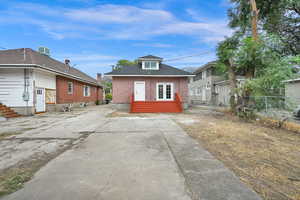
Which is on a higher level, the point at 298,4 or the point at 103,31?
the point at 103,31

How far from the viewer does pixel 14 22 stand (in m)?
15.3

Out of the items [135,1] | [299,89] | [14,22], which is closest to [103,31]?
[135,1]

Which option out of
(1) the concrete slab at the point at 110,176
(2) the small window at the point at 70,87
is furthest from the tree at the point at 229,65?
Result: (2) the small window at the point at 70,87

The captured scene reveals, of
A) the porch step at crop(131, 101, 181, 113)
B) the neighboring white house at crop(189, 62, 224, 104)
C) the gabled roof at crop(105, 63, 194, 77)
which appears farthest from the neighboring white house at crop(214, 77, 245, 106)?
the porch step at crop(131, 101, 181, 113)

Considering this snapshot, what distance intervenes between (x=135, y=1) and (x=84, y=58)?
18713 mm

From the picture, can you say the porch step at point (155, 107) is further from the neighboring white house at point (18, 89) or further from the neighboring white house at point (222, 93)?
the neighboring white house at point (18, 89)

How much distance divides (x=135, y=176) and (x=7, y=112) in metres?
12.1

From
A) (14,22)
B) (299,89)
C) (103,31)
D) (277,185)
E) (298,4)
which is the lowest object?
(277,185)

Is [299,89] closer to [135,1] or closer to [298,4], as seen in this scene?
[298,4]

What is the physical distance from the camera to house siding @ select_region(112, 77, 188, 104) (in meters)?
13.6

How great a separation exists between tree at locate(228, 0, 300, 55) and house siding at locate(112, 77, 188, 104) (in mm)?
7677

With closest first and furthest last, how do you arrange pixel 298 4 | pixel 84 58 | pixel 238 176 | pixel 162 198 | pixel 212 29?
pixel 162 198 < pixel 238 176 < pixel 298 4 < pixel 212 29 < pixel 84 58

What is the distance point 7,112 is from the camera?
30.7 feet

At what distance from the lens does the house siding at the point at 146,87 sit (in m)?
13.6
